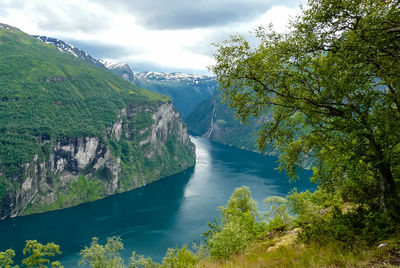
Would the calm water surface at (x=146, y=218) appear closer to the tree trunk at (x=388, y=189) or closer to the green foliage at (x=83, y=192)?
the green foliage at (x=83, y=192)

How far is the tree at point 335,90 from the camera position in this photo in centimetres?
951

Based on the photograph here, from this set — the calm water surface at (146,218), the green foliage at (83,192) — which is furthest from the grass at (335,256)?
the green foliage at (83,192)

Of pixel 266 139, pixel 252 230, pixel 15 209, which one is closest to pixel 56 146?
pixel 15 209

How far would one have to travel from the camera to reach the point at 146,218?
415 ft

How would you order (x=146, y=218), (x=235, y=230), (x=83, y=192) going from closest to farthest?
(x=235, y=230) → (x=146, y=218) → (x=83, y=192)

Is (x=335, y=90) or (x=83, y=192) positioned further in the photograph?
(x=83, y=192)

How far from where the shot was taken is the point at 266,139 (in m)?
14.0

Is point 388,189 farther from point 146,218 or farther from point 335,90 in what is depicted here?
point 146,218

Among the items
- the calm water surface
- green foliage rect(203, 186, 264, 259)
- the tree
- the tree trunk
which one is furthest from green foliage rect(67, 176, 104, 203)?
the tree trunk

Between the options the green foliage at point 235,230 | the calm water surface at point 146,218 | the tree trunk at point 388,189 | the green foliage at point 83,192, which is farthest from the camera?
the green foliage at point 83,192

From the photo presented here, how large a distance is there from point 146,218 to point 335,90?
127m

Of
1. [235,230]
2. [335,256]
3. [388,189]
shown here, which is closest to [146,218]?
[235,230]

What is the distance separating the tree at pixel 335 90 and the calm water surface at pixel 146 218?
8306 centimetres

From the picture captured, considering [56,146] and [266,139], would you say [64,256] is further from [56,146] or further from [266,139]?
[56,146]
